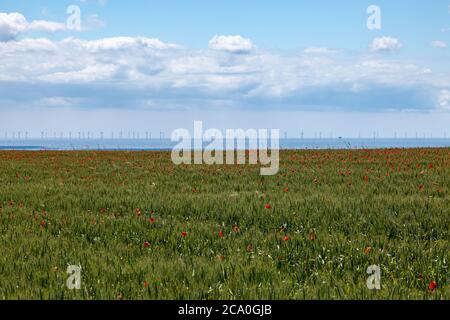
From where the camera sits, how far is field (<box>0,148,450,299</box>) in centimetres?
549

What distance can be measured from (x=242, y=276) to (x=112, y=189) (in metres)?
9.45

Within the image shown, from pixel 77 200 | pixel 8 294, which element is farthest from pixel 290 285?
pixel 77 200

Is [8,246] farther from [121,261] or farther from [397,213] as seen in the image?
[397,213]

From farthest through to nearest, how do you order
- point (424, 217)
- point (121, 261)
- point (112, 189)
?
1. point (112, 189)
2. point (424, 217)
3. point (121, 261)

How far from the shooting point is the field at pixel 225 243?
216 inches

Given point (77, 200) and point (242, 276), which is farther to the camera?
point (77, 200)

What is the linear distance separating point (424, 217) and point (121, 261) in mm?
6253

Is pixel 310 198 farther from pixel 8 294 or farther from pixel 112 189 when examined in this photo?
pixel 8 294

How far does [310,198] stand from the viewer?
11664mm

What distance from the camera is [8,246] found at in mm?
7801

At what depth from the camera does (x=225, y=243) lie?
25.2ft
